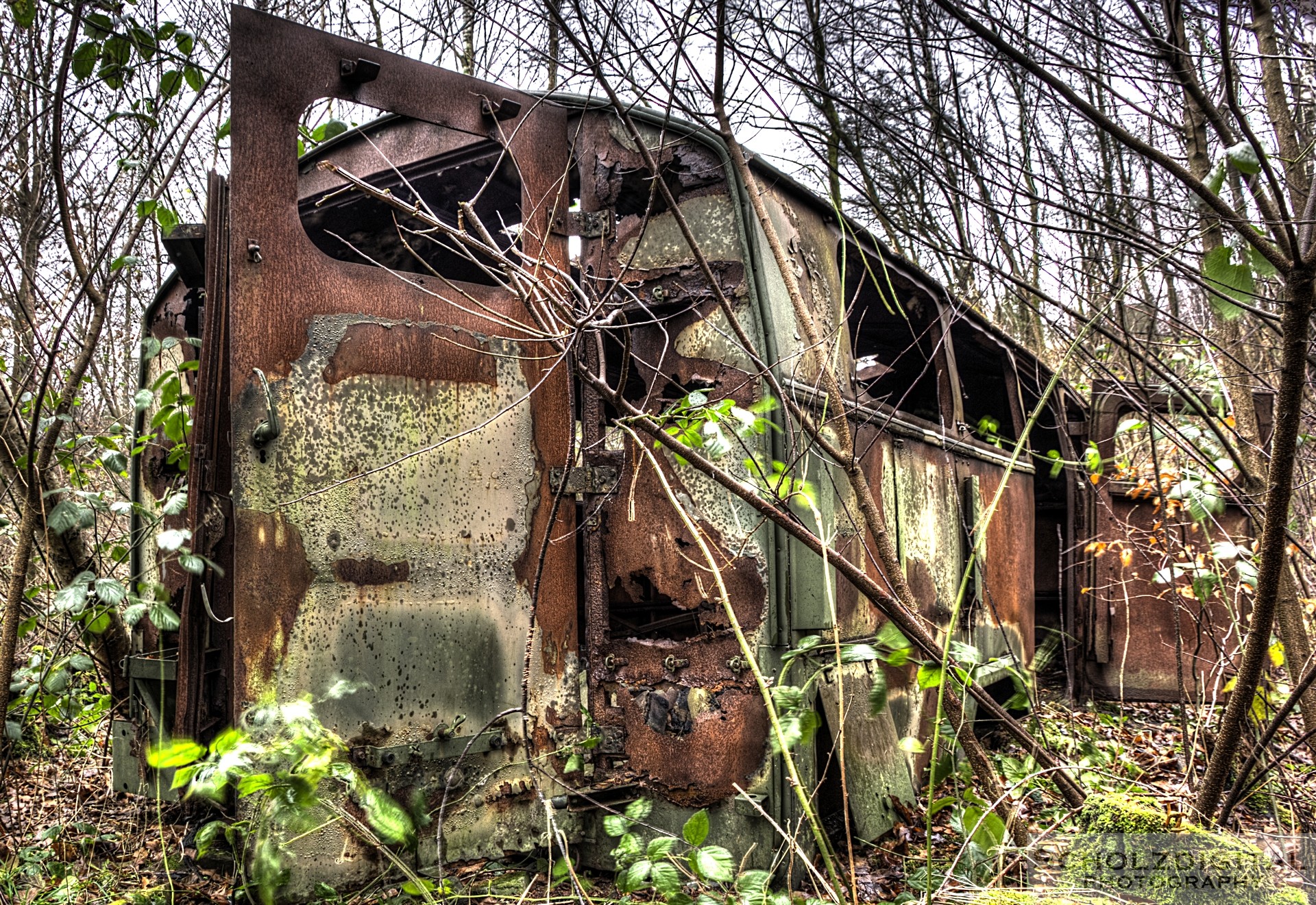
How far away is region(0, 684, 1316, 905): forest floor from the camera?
2.47m

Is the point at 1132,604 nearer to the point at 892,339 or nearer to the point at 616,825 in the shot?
the point at 892,339

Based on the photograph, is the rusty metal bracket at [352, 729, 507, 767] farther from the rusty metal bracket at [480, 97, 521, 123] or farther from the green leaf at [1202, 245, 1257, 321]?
the green leaf at [1202, 245, 1257, 321]

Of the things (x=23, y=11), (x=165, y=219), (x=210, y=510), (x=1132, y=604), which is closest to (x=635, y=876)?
(x=210, y=510)

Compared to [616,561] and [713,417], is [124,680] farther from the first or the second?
[713,417]

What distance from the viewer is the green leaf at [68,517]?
3.00 meters

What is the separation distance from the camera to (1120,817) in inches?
71.1

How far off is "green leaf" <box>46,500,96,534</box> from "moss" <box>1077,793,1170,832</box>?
3157 mm

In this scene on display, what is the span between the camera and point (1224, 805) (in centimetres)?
189

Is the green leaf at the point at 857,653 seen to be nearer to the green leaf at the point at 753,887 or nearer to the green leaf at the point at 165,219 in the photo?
the green leaf at the point at 753,887

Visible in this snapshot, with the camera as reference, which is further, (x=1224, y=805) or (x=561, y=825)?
→ (x=561, y=825)

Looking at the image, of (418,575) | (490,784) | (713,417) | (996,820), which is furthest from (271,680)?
(996,820)

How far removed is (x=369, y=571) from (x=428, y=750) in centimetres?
57

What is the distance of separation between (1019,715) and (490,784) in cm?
452

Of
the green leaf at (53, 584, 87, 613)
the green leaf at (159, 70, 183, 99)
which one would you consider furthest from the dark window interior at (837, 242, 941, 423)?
the green leaf at (53, 584, 87, 613)
